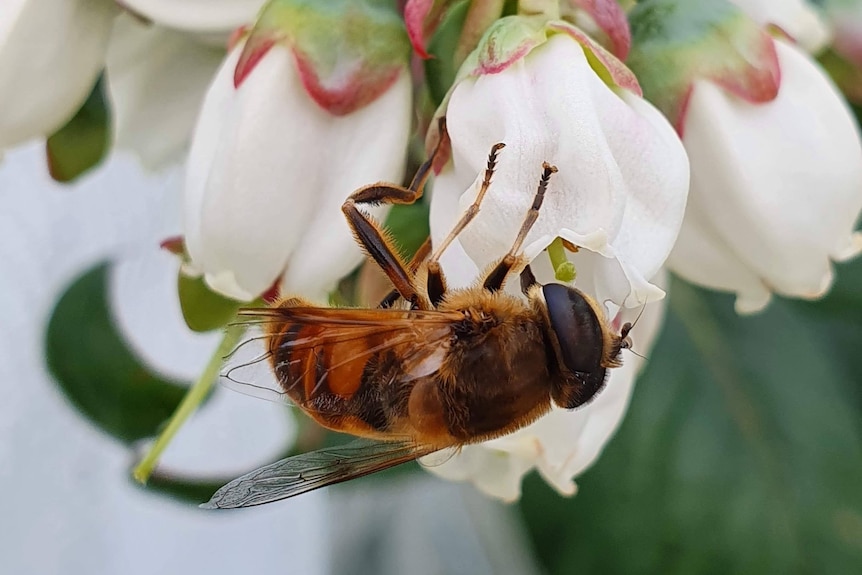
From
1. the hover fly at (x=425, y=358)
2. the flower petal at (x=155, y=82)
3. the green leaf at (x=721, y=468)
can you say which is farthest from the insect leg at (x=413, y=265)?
the green leaf at (x=721, y=468)

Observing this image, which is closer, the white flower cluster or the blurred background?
the white flower cluster

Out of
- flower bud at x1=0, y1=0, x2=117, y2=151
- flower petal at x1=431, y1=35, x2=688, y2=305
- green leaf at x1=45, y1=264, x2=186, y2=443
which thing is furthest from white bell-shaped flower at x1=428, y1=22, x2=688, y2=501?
green leaf at x1=45, y1=264, x2=186, y2=443

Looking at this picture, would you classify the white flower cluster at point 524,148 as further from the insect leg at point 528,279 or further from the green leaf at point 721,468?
the green leaf at point 721,468

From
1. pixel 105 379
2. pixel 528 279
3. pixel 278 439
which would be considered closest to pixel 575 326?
pixel 528 279

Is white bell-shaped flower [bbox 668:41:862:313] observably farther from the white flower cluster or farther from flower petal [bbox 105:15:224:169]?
flower petal [bbox 105:15:224:169]

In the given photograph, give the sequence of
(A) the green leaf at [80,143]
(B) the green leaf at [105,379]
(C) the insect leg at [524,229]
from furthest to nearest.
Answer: (B) the green leaf at [105,379] → (A) the green leaf at [80,143] → (C) the insect leg at [524,229]

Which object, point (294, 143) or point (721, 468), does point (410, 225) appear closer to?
point (294, 143)
